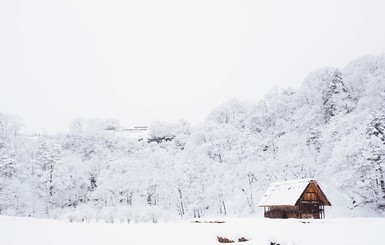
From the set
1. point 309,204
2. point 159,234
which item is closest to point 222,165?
point 309,204

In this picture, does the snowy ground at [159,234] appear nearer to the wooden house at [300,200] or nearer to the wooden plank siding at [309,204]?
the wooden house at [300,200]

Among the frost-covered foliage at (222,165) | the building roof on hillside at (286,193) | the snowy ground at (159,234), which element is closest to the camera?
the snowy ground at (159,234)

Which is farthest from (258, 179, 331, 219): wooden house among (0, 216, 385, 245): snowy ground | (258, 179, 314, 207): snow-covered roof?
(0, 216, 385, 245): snowy ground

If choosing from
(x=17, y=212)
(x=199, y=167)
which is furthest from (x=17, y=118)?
(x=199, y=167)

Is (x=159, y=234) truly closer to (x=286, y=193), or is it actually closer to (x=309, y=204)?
(x=286, y=193)

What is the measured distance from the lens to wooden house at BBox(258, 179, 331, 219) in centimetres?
Answer: 3067

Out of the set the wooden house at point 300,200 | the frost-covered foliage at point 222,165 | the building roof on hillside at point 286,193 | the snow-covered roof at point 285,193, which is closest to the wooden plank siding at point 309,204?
the wooden house at point 300,200

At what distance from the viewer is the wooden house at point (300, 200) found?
3067cm

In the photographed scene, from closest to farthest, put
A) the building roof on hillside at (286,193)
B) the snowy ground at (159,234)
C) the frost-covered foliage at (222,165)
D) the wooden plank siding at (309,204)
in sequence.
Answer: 1. the snowy ground at (159,234)
2. the building roof on hillside at (286,193)
3. the wooden plank siding at (309,204)
4. the frost-covered foliage at (222,165)

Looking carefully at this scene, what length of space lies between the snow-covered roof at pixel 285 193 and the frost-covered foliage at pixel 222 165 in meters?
7.60

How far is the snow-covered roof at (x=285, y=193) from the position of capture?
3073 cm

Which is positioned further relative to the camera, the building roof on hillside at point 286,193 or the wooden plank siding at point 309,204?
the wooden plank siding at point 309,204

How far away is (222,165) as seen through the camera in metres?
51.9

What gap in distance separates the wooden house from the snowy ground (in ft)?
41.9
